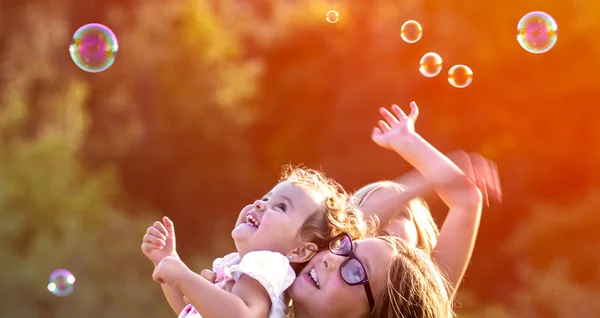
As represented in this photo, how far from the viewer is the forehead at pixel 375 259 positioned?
1803 millimetres

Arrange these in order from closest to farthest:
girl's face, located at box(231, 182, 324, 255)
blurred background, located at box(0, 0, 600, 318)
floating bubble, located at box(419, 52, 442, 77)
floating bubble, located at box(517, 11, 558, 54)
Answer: girl's face, located at box(231, 182, 324, 255), floating bubble, located at box(419, 52, 442, 77), floating bubble, located at box(517, 11, 558, 54), blurred background, located at box(0, 0, 600, 318)

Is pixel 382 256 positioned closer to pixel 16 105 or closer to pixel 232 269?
pixel 232 269

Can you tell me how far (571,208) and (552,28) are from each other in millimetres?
3821

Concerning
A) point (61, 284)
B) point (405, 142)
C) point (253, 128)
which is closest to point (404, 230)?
point (405, 142)

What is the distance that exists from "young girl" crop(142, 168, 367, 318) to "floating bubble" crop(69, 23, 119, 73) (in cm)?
178

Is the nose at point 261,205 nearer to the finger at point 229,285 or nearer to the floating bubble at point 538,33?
the finger at point 229,285

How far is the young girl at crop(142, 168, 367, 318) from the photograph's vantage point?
1.73m

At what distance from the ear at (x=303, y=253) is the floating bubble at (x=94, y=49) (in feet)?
6.72

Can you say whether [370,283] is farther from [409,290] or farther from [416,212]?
[416,212]

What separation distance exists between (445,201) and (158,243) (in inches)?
31.3

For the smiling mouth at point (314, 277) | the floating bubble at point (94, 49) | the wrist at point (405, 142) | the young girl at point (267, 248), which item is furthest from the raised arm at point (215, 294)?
the floating bubble at point (94, 49)

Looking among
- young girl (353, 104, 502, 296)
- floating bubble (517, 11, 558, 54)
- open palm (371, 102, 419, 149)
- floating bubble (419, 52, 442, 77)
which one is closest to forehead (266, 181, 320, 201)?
young girl (353, 104, 502, 296)

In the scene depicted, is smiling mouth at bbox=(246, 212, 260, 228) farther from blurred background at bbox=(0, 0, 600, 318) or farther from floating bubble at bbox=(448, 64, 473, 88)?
blurred background at bbox=(0, 0, 600, 318)

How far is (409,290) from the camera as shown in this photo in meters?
1.79
